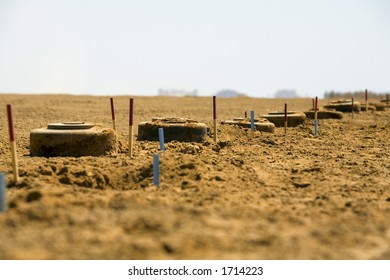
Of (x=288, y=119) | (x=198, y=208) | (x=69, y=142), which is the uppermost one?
(x=69, y=142)

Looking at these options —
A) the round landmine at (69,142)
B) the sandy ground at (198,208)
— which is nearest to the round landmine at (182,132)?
the sandy ground at (198,208)

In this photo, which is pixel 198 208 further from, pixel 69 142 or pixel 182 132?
pixel 182 132

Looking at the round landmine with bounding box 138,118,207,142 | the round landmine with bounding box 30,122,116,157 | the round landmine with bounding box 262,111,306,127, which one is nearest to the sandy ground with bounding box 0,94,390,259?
the round landmine with bounding box 30,122,116,157

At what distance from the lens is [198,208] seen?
518cm

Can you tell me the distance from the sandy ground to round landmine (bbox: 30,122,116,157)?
30 cm

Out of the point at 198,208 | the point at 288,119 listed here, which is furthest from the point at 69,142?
the point at 288,119

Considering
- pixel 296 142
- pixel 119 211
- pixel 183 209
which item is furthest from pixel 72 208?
pixel 296 142

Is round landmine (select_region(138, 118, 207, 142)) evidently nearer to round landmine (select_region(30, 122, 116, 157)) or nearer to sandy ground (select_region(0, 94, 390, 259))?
sandy ground (select_region(0, 94, 390, 259))

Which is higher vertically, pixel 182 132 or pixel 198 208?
pixel 182 132

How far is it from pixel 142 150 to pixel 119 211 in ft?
15.3

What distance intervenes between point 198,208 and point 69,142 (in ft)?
13.0

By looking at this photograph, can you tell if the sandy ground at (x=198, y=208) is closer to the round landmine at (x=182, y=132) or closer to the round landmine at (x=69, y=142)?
the round landmine at (x=69, y=142)

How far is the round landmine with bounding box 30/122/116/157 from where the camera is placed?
8.51m
